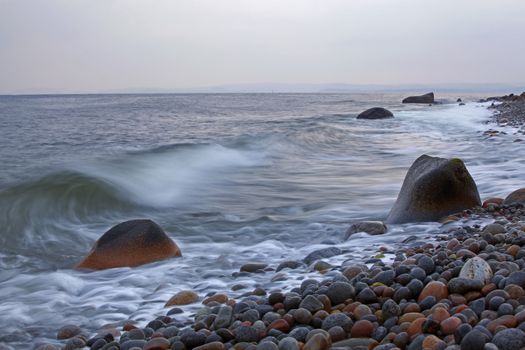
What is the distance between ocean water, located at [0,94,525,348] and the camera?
4031 millimetres

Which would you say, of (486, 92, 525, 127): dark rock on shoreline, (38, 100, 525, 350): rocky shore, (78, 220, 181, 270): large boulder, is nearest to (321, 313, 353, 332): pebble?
(38, 100, 525, 350): rocky shore

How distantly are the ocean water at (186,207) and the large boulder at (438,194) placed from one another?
0.96 feet

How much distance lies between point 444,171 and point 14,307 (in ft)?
13.4

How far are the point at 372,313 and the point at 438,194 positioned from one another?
306 cm

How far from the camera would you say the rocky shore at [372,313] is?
2.37m

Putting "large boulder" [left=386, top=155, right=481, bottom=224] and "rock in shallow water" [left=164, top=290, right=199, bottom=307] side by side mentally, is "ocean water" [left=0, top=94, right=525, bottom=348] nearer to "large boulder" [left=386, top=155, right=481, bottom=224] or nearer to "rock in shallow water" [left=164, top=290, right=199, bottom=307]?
"rock in shallow water" [left=164, top=290, right=199, bottom=307]

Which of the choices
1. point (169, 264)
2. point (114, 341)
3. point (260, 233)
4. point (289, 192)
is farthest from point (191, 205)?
point (114, 341)

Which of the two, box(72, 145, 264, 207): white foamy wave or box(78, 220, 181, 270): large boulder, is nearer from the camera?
box(78, 220, 181, 270): large boulder

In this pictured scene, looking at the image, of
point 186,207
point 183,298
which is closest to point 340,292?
point 183,298

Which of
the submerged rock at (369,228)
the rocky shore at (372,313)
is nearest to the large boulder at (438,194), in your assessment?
the submerged rock at (369,228)

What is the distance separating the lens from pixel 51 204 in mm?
7859

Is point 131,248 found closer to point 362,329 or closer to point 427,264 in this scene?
point 427,264

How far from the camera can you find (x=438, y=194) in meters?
5.57

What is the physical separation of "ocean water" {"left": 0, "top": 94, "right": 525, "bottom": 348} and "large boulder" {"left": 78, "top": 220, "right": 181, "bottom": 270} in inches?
5.2
